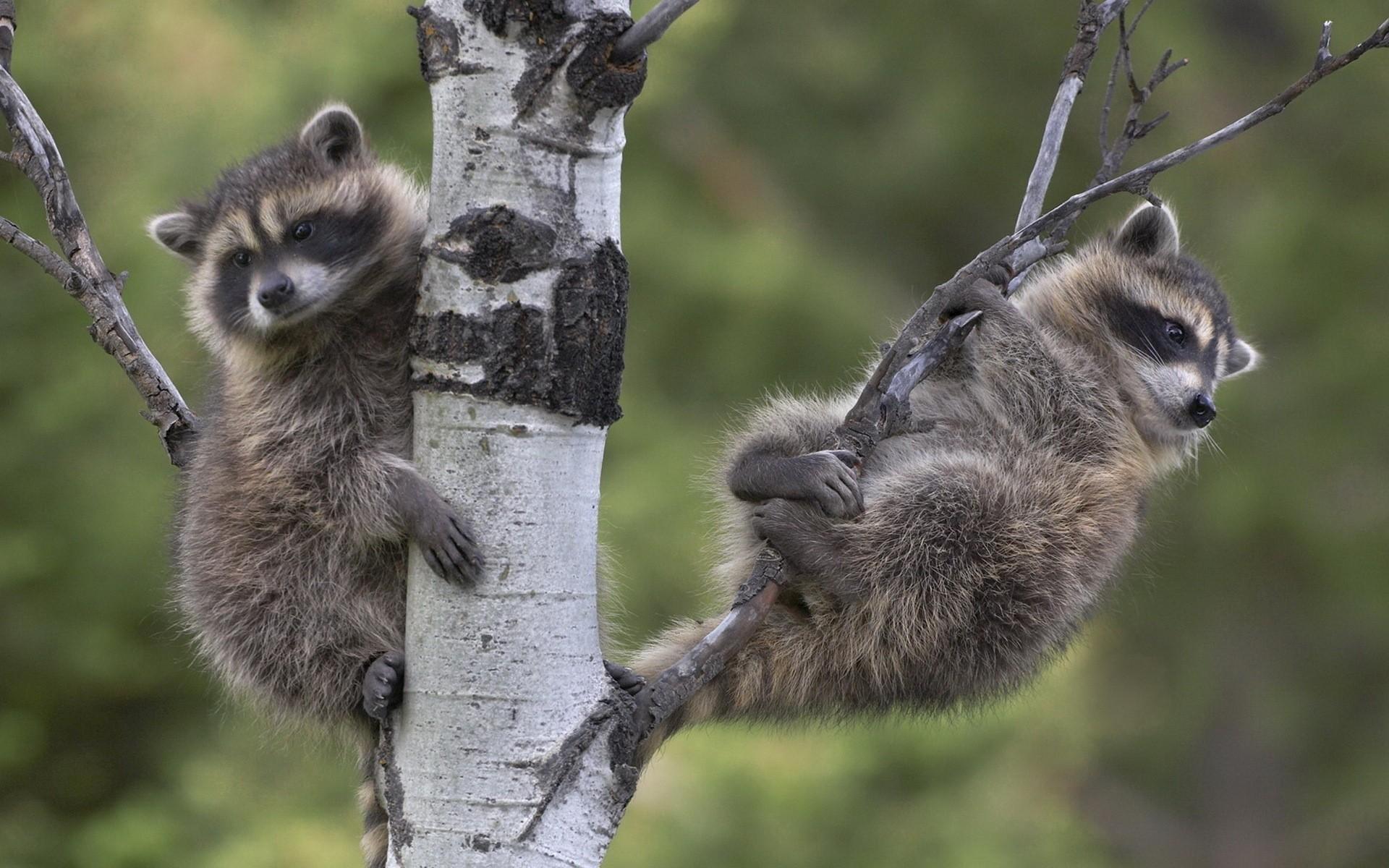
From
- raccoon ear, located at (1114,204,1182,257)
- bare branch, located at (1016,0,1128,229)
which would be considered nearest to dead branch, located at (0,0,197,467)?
bare branch, located at (1016,0,1128,229)

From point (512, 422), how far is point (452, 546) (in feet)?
0.59

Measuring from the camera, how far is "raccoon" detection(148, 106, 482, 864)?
95.3 inches

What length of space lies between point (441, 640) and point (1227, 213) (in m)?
6.41

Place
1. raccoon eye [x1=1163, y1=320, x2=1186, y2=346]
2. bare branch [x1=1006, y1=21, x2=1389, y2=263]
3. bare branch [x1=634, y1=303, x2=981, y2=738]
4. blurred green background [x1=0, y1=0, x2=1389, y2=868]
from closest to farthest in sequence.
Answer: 1. bare branch [x1=634, y1=303, x2=981, y2=738]
2. bare branch [x1=1006, y1=21, x2=1389, y2=263]
3. raccoon eye [x1=1163, y1=320, x2=1186, y2=346]
4. blurred green background [x1=0, y1=0, x2=1389, y2=868]

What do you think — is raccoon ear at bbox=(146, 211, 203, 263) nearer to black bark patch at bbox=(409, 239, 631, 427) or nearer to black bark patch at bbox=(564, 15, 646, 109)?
black bark patch at bbox=(409, 239, 631, 427)

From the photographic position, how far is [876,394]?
90.4 inches

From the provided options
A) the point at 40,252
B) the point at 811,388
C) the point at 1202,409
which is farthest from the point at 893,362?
the point at 811,388

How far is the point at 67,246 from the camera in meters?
2.37

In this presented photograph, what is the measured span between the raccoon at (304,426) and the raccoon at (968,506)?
21.4 inches

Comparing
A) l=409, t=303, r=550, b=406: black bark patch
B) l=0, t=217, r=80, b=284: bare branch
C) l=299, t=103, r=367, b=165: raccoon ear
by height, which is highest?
l=299, t=103, r=367, b=165: raccoon ear

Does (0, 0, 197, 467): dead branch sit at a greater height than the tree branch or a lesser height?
lesser

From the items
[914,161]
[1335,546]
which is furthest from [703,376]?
[1335,546]

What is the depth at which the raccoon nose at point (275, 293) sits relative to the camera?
260cm

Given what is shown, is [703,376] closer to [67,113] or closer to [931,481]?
[67,113]
